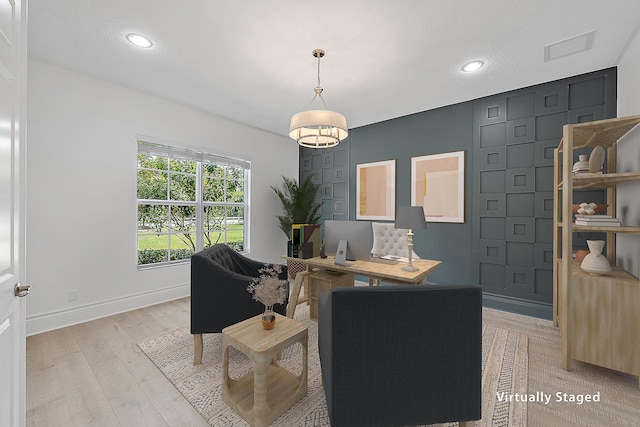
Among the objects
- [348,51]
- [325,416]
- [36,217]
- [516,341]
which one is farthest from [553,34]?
[36,217]

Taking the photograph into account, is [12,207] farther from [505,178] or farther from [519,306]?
[519,306]

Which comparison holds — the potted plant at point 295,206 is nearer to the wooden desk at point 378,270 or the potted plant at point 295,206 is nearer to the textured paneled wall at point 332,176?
the textured paneled wall at point 332,176

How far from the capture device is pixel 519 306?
326 cm

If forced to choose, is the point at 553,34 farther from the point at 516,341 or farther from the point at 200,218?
the point at 200,218

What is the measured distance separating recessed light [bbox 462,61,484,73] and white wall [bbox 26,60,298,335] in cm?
350

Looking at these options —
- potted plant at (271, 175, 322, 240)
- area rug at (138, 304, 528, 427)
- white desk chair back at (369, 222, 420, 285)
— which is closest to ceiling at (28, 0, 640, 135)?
white desk chair back at (369, 222, 420, 285)

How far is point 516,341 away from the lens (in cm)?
247

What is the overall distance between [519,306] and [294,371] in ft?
9.56

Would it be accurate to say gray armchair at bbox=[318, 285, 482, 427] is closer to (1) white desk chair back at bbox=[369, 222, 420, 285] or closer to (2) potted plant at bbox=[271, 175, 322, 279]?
(1) white desk chair back at bbox=[369, 222, 420, 285]

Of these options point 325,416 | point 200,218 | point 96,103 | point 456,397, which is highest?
point 96,103

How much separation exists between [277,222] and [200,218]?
149 cm

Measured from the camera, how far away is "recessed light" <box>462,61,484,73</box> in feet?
8.70

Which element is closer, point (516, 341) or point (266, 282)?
point (266, 282)

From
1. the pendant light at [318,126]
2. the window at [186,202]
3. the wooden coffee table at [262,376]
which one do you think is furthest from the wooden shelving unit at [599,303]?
the window at [186,202]
